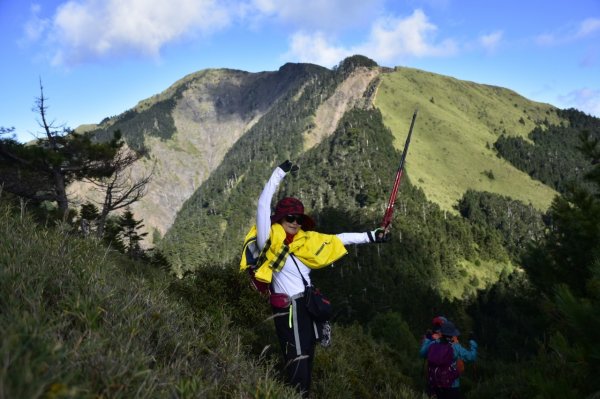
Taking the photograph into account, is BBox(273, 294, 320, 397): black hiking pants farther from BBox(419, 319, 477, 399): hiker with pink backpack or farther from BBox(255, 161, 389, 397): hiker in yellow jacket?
BBox(419, 319, 477, 399): hiker with pink backpack

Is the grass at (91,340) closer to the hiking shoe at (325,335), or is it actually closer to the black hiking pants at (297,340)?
the black hiking pants at (297,340)

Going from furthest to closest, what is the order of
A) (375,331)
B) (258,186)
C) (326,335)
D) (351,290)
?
1. (258,186)
2. (351,290)
3. (375,331)
4. (326,335)

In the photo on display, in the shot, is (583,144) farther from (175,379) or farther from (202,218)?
(202,218)

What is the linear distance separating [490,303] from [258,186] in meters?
114

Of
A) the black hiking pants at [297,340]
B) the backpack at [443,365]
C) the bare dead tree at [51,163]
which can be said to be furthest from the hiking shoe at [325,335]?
the bare dead tree at [51,163]

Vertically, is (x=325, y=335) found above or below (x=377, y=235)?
below

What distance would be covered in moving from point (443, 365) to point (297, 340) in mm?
2747

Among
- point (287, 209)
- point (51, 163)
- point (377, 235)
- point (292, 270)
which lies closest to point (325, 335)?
point (292, 270)

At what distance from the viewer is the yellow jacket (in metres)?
4.42

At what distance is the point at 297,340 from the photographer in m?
4.54

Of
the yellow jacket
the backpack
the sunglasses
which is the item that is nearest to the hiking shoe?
the yellow jacket

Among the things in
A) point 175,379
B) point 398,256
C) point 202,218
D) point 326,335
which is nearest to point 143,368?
point 175,379

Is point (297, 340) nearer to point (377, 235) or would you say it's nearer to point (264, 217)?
point (264, 217)

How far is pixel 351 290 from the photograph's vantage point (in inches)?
2990
